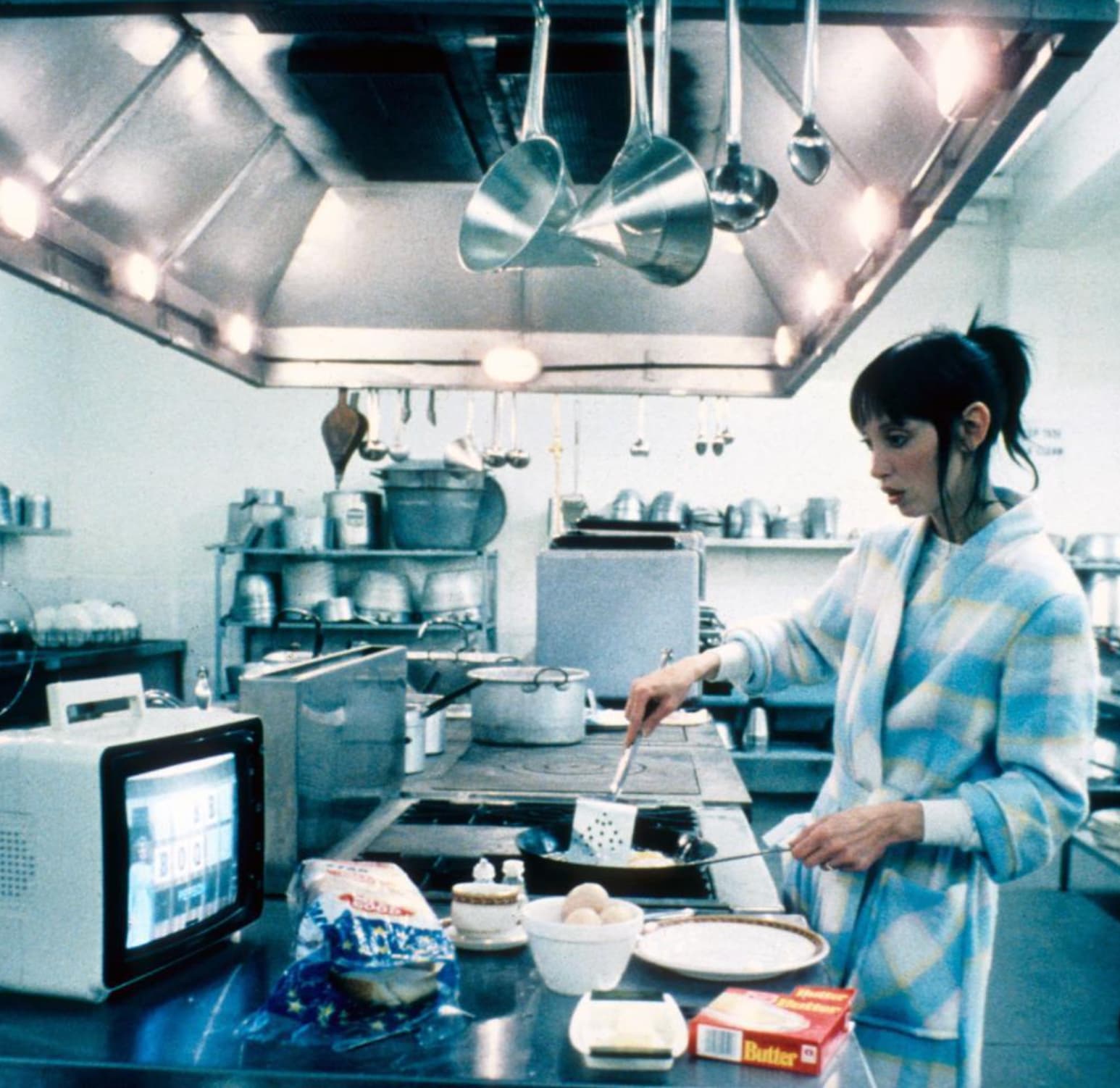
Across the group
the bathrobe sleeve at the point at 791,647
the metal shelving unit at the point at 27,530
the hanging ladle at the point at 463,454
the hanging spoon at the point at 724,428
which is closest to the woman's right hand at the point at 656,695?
the bathrobe sleeve at the point at 791,647

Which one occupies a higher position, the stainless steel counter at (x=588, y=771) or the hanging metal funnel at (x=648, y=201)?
the hanging metal funnel at (x=648, y=201)

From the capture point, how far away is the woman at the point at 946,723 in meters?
1.34

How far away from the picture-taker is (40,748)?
1064 mm

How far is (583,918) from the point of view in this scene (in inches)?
42.5

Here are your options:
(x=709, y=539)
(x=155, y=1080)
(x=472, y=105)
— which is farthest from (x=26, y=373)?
(x=155, y=1080)

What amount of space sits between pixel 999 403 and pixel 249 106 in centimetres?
165

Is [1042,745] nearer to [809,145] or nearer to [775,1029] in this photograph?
[775,1029]

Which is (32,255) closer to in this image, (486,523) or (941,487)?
(941,487)

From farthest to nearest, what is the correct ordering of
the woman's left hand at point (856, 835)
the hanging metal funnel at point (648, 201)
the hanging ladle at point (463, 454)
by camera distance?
the hanging ladle at point (463, 454) < the hanging metal funnel at point (648, 201) < the woman's left hand at point (856, 835)

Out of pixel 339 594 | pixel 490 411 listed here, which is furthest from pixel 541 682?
pixel 490 411

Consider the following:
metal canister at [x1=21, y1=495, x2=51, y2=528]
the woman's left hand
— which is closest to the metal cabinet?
metal canister at [x1=21, y1=495, x2=51, y2=528]

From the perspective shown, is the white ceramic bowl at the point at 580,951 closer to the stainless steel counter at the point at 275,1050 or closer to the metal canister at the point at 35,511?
the stainless steel counter at the point at 275,1050

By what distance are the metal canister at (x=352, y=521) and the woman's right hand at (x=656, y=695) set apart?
413 centimetres

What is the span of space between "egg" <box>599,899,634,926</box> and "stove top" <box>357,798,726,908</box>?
274 millimetres
